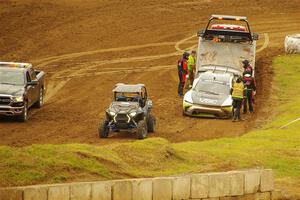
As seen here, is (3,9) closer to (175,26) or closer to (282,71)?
(175,26)

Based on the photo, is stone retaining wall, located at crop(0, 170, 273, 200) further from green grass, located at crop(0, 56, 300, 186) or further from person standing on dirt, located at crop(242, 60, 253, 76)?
person standing on dirt, located at crop(242, 60, 253, 76)

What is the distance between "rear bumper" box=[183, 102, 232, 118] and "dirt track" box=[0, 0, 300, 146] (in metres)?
0.41

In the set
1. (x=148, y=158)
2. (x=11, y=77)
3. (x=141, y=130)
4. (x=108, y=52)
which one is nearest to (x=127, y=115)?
(x=141, y=130)

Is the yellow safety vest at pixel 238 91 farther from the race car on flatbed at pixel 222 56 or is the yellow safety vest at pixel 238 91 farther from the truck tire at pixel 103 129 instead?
the truck tire at pixel 103 129

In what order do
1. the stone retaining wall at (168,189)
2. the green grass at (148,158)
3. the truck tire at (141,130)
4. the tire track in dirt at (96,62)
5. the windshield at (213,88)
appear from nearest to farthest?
1. the stone retaining wall at (168,189)
2. the green grass at (148,158)
3. the truck tire at (141,130)
4. the windshield at (213,88)
5. the tire track in dirt at (96,62)

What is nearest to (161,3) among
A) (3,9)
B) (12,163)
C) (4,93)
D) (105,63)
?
(3,9)

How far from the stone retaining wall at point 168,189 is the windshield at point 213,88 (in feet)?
46.5

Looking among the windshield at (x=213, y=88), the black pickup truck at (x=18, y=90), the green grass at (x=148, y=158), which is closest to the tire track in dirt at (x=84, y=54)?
the black pickup truck at (x=18, y=90)

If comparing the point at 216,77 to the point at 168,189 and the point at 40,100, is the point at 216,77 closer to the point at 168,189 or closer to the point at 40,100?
the point at 40,100

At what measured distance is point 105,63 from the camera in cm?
4219

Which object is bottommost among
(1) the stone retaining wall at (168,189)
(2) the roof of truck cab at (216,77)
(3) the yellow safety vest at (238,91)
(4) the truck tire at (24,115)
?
(4) the truck tire at (24,115)

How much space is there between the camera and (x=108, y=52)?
1752 inches

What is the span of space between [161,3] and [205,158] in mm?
35558

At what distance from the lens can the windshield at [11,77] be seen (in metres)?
30.9
